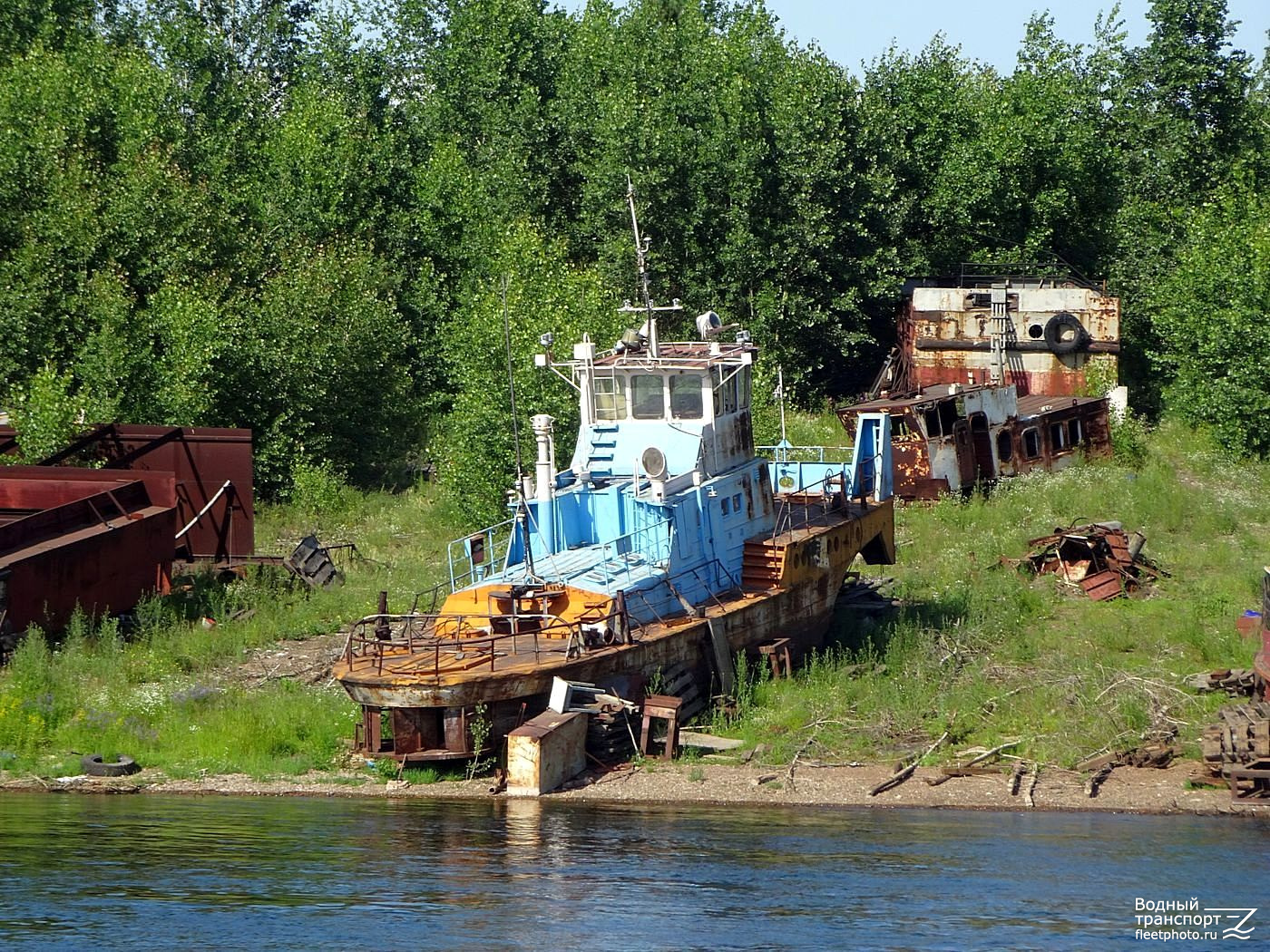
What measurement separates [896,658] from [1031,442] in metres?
14.9

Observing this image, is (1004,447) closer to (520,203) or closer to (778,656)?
(778,656)

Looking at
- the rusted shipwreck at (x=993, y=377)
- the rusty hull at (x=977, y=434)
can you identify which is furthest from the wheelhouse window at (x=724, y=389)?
the rusted shipwreck at (x=993, y=377)

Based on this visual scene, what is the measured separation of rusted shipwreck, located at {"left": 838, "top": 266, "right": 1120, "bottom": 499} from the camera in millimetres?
38094

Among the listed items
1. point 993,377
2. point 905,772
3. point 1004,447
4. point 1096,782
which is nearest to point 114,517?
point 905,772

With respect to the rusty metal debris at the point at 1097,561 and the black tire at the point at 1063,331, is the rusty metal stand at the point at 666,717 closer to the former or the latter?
the rusty metal debris at the point at 1097,561

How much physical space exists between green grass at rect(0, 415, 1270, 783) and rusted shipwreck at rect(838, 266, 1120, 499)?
140 cm

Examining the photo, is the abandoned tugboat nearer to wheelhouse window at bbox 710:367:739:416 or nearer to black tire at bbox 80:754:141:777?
wheelhouse window at bbox 710:367:739:416

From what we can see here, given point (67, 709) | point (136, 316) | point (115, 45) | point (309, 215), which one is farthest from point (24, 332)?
point (115, 45)

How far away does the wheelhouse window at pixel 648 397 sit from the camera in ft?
88.8

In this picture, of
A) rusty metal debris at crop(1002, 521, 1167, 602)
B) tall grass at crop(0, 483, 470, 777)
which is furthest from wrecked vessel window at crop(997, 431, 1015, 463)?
tall grass at crop(0, 483, 470, 777)

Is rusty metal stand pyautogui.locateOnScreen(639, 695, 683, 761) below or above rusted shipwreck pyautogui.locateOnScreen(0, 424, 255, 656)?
below

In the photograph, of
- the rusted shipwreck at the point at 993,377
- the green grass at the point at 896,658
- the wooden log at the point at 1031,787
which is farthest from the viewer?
the rusted shipwreck at the point at 993,377

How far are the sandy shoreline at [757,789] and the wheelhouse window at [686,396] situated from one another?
6337 mm

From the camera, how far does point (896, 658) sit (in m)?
27.0
